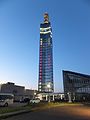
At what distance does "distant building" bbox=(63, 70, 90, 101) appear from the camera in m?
128

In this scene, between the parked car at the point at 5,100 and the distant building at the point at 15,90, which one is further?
the distant building at the point at 15,90

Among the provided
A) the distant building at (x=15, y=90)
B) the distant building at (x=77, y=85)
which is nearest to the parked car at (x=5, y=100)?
the distant building at (x=15, y=90)

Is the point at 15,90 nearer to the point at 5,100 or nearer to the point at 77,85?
the point at 77,85

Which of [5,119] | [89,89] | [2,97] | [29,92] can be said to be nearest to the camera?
[5,119]

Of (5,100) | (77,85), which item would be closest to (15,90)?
(77,85)

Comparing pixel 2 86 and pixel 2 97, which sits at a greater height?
pixel 2 86

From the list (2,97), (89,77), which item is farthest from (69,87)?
(2,97)

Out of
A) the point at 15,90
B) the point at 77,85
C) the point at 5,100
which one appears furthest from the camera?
the point at 15,90

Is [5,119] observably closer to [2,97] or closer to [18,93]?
[2,97]

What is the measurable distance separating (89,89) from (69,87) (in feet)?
47.5

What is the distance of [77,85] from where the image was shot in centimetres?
13362

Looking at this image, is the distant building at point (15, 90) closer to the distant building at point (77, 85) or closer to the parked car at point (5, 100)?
the distant building at point (77, 85)

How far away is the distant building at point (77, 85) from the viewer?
127519 mm

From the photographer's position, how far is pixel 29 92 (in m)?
158
